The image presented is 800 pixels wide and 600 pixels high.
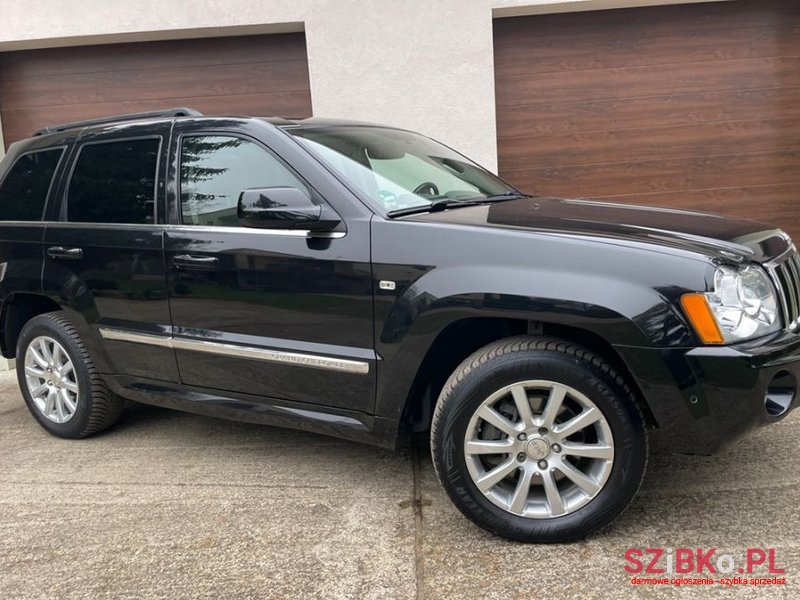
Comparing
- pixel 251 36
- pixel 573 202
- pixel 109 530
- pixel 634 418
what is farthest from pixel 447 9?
pixel 109 530

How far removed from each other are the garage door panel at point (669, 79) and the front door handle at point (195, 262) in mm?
3764

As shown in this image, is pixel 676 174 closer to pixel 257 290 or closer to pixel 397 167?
pixel 397 167

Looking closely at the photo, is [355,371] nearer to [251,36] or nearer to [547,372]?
[547,372]

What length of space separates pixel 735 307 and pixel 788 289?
1.33 ft

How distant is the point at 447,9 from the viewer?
5.69 m

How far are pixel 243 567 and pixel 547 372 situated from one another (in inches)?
55.1

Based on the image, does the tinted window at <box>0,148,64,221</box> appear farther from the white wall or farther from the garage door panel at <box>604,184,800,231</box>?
the garage door panel at <box>604,184,800,231</box>

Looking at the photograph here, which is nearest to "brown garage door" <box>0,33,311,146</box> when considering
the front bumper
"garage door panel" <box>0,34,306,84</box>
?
"garage door panel" <box>0,34,306,84</box>

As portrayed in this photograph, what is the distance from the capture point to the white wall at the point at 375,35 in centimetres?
571

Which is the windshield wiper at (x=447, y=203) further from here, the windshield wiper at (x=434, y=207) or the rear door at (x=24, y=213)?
the rear door at (x=24, y=213)

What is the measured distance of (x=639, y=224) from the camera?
9.04ft

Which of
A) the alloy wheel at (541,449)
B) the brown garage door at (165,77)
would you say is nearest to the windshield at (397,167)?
the alloy wheel at (541,449)

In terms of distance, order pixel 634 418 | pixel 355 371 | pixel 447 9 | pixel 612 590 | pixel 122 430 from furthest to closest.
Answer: pixel 447 9 → pixel 122 430 → pixel 355 371 → pixel 634 418 → pixel 612 590

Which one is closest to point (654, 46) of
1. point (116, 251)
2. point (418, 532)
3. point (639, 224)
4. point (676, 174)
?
point (676, 174)
